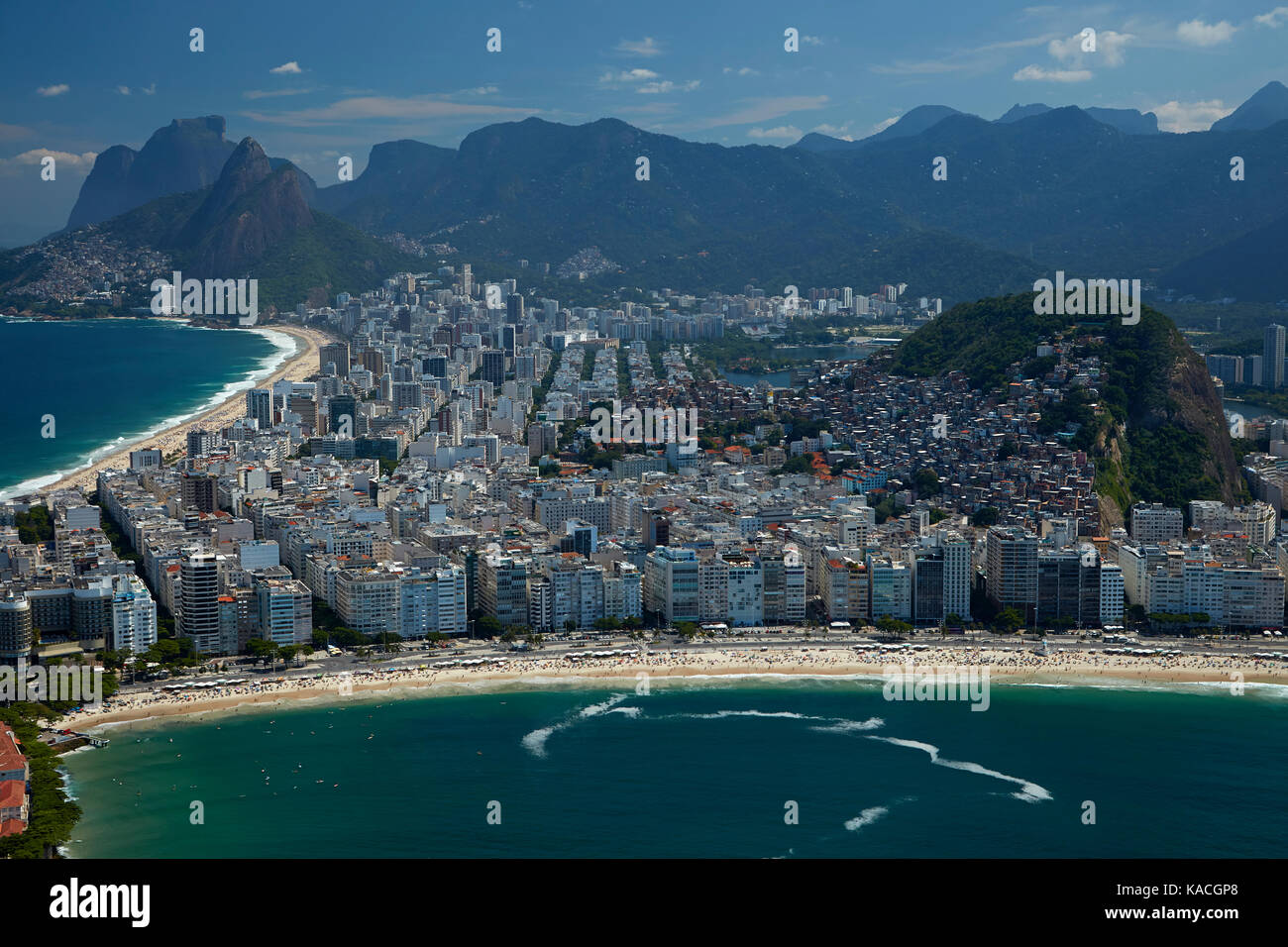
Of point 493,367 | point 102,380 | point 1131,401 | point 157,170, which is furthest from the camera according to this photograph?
point 157,170

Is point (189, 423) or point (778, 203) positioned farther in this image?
point (778, 203)

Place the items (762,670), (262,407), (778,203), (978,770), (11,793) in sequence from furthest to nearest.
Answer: (778,203) → (262,407) → (762,670) → (978,770) → (11,793)

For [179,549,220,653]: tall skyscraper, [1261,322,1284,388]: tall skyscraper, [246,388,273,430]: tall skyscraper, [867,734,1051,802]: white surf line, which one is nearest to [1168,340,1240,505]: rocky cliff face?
[867,734,1051,802]: white surf line


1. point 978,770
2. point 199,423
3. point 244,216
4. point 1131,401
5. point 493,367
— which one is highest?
point 244,216

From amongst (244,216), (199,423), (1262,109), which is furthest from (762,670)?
(1262,109)

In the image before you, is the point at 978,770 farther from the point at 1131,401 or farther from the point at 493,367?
the point at 493,367

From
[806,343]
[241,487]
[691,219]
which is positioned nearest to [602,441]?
[241,487]

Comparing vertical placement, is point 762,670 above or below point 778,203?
below
